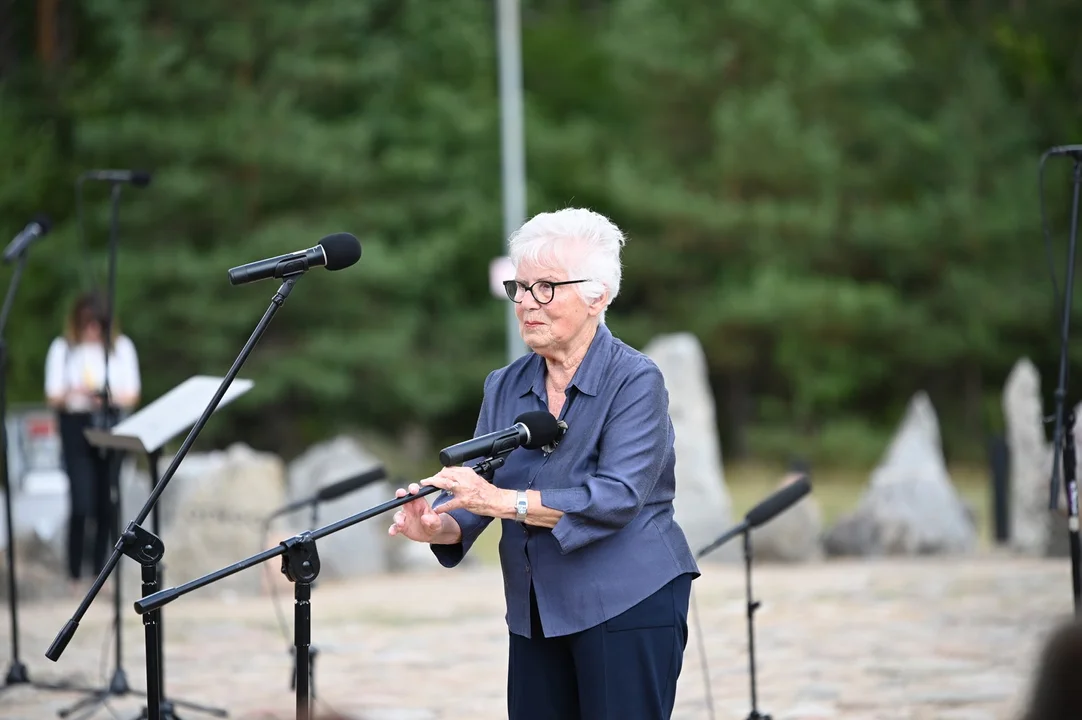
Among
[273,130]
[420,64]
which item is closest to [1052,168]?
[420,64]

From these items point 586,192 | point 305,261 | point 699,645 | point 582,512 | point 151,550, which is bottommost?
point 699,645

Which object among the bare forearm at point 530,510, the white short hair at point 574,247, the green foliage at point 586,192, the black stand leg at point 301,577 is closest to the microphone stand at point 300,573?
the black stand leg at point 301,577

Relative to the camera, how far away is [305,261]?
3.50m

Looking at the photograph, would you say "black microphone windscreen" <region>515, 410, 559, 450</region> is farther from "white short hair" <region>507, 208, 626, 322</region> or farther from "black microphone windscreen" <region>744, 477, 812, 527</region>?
"black microphone windscreen" <region>744, 477, 812, 527</region>

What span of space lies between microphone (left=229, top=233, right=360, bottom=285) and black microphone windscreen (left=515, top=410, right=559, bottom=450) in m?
0.62

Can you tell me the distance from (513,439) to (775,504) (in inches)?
76.2

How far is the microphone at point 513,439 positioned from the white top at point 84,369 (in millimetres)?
6598

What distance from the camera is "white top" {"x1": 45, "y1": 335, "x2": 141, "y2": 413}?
30.7 feet

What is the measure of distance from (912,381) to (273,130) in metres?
11.2

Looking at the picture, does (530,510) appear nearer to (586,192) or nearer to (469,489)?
(469,489)

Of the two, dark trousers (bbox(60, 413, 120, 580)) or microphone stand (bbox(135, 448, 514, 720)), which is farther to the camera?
dark trousers (bbox(60, 413, 120, 580))

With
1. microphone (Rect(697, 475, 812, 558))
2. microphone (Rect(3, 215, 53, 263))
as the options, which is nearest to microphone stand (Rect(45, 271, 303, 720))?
microphone (Rect(697, 475, 812, 558))

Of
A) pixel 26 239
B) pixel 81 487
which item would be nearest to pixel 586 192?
pixel 81 487

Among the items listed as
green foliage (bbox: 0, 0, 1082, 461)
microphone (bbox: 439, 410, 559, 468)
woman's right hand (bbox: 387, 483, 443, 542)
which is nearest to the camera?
microphone (bbox: 439, 410, 559, 468)
